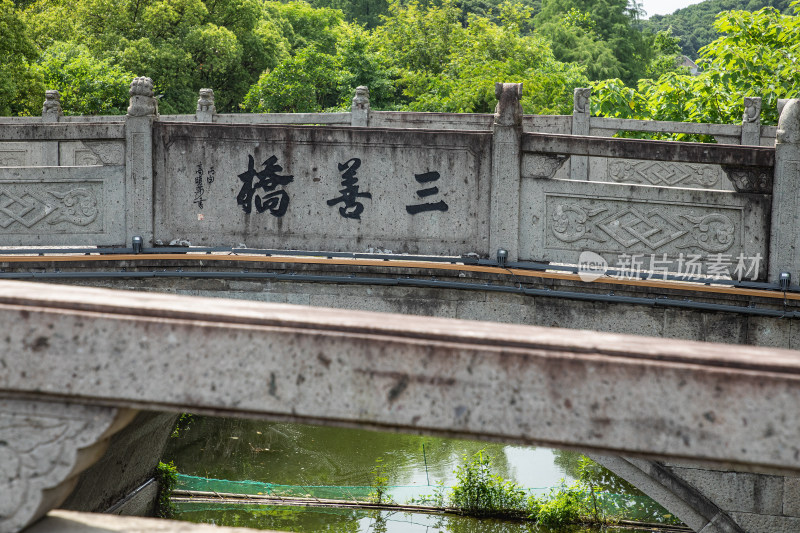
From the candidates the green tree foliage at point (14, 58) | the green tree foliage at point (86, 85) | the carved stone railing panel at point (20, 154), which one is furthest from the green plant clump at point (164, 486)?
the green tree foliage at point (86, 85)

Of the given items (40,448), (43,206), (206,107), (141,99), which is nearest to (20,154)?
(206,107)

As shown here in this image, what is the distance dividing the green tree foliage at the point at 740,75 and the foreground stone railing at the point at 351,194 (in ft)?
23.1

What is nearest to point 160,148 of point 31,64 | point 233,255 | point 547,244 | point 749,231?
point 233,255

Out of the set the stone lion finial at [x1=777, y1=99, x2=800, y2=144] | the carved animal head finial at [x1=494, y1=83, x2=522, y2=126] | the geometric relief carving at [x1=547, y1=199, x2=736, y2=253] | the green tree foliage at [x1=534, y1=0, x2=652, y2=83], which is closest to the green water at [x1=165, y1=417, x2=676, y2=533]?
the geometric relief carving at [x1=547, y1=199, x2=736, y2=253]

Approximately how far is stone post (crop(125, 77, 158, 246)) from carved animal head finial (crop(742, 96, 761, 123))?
884 centimetres

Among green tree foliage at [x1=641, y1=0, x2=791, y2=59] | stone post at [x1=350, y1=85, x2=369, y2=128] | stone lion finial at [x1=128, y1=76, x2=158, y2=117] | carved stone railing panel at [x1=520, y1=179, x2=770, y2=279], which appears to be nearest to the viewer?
carved stone railing panel at [x1=520, y1=179, x2=770, y2=279]

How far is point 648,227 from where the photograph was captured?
6332mm

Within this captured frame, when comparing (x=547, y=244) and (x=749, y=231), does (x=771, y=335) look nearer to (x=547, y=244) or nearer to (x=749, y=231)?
(x=749, y=231)

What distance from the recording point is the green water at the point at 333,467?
822cm

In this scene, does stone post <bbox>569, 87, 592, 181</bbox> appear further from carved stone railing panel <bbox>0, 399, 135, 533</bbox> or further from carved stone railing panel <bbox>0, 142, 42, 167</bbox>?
carved stone railing panel <bbox>0, 399, 135, 533</bbox>

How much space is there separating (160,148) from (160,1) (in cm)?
1938

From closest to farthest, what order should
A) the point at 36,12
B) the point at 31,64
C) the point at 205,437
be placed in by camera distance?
1. the point at 205,437
2. the point at 31,64
3. the point at 36,12

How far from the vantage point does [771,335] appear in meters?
5.97

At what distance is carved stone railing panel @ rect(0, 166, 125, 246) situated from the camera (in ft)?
22.3
